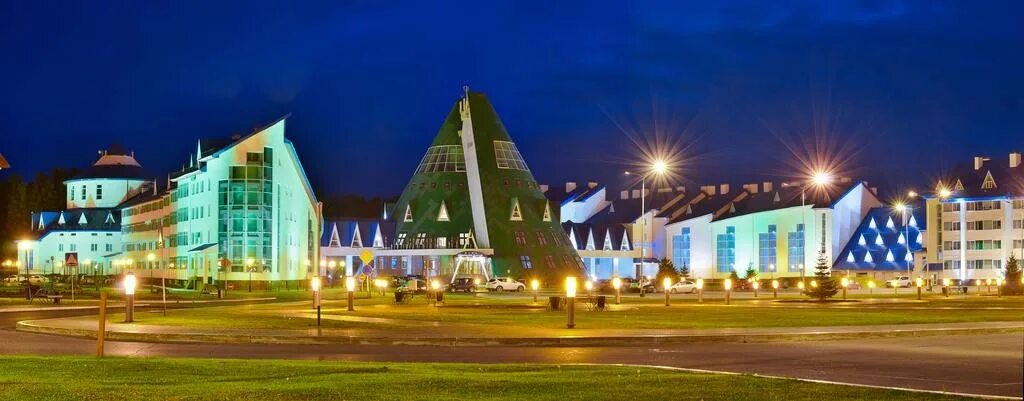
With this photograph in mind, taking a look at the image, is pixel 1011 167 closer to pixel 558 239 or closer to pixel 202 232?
pixel 558 239

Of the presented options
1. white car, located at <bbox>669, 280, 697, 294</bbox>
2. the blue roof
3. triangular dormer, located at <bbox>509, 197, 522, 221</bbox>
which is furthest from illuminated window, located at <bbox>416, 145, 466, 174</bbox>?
white car, located at <bbox>669, 280, 697, 294</bbox>

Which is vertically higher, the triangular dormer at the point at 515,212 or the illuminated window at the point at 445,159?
the illuminated window at the point at 445,159

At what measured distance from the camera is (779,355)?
24391 millimetres

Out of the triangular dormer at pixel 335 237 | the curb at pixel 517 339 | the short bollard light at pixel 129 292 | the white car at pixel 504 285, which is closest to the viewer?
the curb at pixel 517 339

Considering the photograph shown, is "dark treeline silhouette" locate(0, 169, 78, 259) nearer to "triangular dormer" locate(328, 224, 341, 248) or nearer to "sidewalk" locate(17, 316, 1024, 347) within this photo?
"triangular dormer" locate(328, 224, 341, 248)

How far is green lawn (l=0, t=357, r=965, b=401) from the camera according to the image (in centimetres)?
1543

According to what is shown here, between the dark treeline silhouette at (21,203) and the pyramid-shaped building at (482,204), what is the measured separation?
6348 centimetres

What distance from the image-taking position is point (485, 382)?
17.5m

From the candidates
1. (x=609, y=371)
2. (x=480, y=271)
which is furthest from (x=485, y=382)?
(x=480, y=271)

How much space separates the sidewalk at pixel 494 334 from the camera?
2872cm

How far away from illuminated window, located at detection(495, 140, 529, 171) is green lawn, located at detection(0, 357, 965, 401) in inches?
4574

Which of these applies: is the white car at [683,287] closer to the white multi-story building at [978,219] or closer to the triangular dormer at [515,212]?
the triangular dormer at [515,212]

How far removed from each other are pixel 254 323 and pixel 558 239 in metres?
101

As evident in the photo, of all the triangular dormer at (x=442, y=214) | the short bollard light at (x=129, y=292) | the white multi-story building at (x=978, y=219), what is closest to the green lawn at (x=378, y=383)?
the short bollard light at (x=129, y=292)
